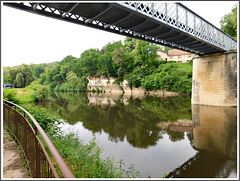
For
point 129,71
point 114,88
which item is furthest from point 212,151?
point 114,88

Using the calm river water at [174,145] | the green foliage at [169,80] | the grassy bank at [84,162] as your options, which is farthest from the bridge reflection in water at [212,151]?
the green foliage at [169,80]

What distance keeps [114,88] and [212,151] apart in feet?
158

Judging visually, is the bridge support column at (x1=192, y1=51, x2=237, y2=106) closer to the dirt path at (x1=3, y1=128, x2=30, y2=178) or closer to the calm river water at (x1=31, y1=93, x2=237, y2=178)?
the calm river water at (x1=31, y1=93, x2=237, y2=178)

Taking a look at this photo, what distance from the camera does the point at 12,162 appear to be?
4.00 m

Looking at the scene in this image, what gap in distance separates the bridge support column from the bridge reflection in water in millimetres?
7007

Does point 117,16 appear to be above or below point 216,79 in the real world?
above

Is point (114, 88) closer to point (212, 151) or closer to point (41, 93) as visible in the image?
point (41, 93)

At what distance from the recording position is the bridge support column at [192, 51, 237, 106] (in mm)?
20094

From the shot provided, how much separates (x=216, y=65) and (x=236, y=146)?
1514cm

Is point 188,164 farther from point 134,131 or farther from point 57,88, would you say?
point 57,88

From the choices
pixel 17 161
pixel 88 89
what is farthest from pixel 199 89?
pixel 88 89

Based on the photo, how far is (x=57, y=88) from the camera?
80.6 meters

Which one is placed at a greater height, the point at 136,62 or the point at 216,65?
the point at 136,62

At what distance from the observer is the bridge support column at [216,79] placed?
791 inches
